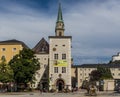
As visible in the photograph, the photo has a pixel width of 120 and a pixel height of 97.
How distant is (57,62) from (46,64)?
1766 centimetres

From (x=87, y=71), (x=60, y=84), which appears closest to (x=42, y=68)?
(x=60, y=84)

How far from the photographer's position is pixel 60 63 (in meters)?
105

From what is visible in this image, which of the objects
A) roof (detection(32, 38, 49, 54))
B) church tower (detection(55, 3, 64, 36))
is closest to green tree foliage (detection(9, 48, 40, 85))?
church tower (detection(55, 3, 64, 36))

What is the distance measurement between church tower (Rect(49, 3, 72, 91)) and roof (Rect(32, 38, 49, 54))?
57.1 feet

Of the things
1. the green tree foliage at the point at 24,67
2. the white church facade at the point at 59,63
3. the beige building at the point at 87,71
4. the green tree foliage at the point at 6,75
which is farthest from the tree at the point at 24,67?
the beige building at the point at 87,71

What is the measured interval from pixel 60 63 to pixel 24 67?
55.0 feet

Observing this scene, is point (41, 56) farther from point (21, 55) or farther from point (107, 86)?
point (107, 86)

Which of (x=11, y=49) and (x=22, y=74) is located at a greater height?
(x=11, y=49)

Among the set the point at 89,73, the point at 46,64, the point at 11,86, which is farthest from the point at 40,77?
the point at 89,73

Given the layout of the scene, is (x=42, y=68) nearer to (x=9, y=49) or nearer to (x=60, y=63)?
(x=9, y=49)

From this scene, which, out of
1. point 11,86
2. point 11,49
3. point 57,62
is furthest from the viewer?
point 11,49

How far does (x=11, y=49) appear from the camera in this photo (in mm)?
118188

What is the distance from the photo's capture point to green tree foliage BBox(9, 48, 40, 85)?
90.5m

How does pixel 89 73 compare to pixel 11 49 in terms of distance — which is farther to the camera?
pixel 89 73
